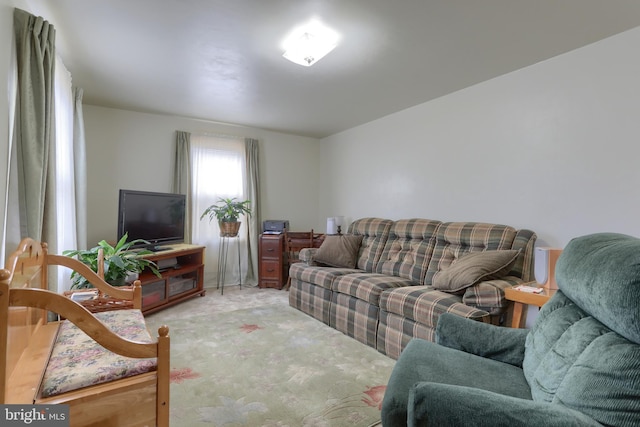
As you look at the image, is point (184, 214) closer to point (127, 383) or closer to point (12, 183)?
point (12, 183)

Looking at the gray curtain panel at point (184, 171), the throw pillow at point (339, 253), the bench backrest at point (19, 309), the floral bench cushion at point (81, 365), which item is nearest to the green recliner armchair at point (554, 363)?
the floral bench cushion at point (81, 365)

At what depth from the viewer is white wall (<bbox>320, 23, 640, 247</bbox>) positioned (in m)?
2.12

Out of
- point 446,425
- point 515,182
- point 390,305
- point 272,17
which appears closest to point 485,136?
point 515,182

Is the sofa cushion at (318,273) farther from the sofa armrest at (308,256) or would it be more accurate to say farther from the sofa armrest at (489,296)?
the sofa armrest at (489,296)

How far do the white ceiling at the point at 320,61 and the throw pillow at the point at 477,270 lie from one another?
61.8 inches

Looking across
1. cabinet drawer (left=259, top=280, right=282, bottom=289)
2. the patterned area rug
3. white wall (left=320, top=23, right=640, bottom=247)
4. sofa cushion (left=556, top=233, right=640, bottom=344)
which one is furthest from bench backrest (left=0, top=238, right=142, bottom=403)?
white wall (left=320, top=23, right=640, bottom=247)

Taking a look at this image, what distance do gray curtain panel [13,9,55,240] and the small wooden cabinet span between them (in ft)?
9.16

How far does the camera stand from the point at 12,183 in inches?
66.4

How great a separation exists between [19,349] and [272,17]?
7.03 ft

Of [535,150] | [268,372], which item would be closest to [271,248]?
[268,372]

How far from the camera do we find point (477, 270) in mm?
2191

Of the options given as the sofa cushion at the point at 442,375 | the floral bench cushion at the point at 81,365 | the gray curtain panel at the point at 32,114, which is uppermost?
the gray curtain panel at the point at 32,114

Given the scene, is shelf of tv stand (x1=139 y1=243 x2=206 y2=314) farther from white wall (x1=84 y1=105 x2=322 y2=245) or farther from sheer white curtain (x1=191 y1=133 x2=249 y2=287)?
white wall (x1=84 y1=105 x2=322 y2=245)

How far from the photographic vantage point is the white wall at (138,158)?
380cm
